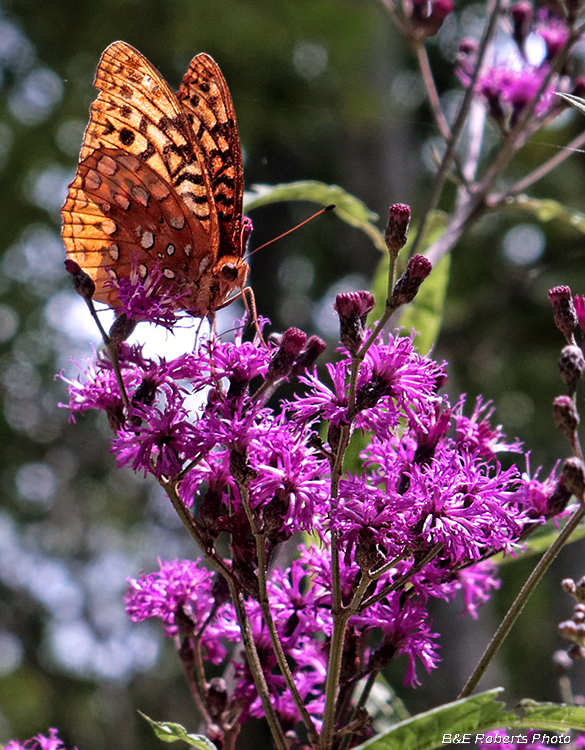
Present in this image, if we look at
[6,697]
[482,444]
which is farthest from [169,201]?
[6,697]

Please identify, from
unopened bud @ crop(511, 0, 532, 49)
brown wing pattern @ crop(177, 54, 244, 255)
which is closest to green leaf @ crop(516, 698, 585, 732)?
brown wing pattern @ crop(177, 54, 244, 255)

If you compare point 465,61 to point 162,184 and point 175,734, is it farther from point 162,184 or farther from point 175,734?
point 175,734

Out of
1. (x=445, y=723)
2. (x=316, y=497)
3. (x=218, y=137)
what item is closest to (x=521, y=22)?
(x=218, y=137)

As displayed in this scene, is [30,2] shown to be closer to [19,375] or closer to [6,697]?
[19,375]

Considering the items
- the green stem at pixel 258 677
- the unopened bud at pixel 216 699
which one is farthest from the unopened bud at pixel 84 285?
the unopened bud at pixel 216 699

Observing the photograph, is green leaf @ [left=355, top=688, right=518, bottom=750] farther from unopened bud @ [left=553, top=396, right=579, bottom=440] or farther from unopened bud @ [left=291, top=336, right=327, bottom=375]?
unopened bud @ [left=291, top=336, right=327, bottom=375]
